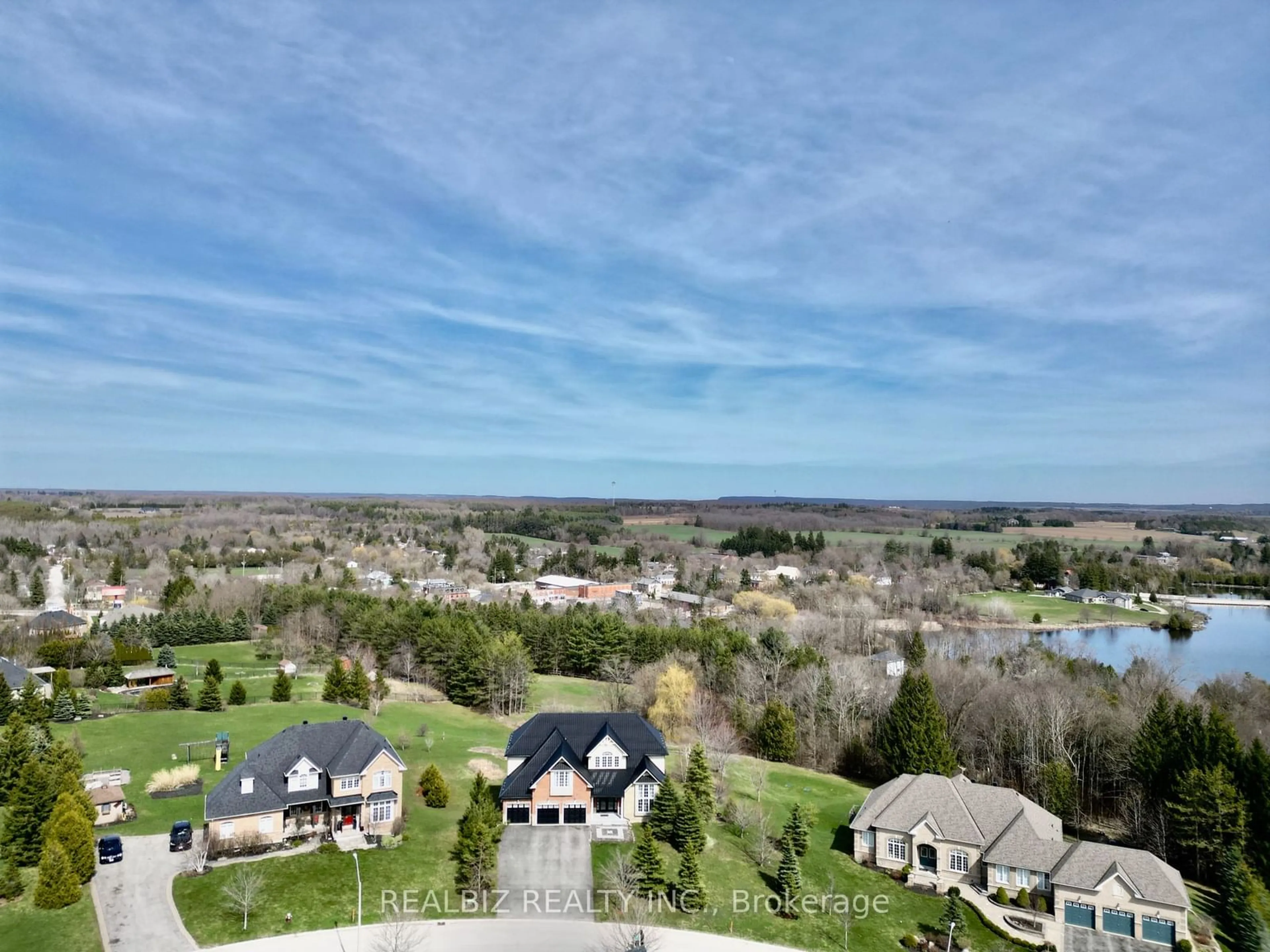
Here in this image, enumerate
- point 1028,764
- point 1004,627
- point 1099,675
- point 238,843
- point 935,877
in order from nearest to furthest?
point 238,843
point 935,877
point 1028,764
point 1099,675
point 1004,627

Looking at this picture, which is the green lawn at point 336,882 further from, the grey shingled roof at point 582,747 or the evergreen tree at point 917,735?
the evergreen tree at point 917,735

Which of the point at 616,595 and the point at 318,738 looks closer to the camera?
the point at 318,738

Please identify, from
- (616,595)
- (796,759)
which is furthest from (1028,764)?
(616,595)

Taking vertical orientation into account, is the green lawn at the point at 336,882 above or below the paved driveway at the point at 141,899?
below

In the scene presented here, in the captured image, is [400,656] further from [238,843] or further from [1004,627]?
[1004,627]

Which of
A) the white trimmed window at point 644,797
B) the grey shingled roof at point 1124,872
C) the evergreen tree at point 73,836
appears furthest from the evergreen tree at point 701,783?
the evergreen tree at point 73,836

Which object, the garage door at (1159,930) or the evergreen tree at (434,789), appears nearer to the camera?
the garage door at (1159,930)
